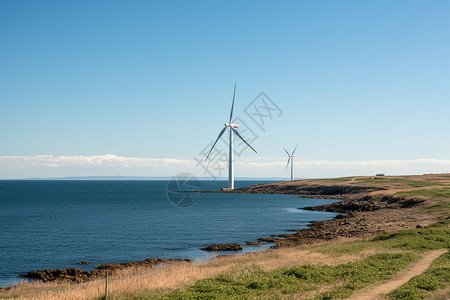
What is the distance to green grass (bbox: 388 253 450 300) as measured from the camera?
66.5 feet

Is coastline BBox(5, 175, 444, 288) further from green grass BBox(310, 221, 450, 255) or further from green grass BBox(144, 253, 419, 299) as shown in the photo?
green grass BBox(144, 253, 419, 299)

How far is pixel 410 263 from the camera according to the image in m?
29.1

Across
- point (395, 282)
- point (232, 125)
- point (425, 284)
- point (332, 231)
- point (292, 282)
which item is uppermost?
point (232, 125)

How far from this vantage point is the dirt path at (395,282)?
68.3 ft

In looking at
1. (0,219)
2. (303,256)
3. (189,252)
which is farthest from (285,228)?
(0,219)

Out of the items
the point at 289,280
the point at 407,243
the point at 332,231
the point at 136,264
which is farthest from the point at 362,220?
the point at 289,280

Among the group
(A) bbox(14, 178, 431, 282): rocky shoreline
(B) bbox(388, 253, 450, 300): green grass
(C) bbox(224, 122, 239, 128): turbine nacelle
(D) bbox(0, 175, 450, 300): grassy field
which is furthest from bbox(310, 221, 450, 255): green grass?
(C) bbox(224, 122, 239, 128): turbine nacelle

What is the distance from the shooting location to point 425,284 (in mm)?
22172

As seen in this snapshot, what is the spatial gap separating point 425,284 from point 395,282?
1.81 m

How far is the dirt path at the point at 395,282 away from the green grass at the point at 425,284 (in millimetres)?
549

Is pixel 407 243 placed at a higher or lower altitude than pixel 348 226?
higher

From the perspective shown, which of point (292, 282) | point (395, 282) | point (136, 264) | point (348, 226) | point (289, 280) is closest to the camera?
point (292, 282)

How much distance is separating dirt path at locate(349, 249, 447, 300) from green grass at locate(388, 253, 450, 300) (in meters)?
0.55

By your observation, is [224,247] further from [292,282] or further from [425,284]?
[425,284]
